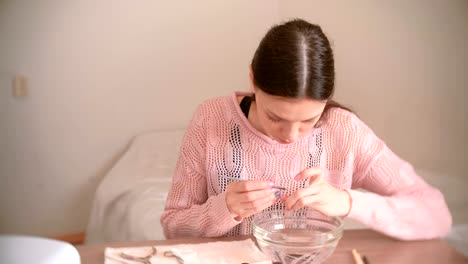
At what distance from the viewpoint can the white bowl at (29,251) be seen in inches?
13.4

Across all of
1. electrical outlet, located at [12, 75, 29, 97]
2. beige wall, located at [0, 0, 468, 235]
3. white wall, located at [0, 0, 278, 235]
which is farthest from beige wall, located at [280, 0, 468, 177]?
electrical outlet, located at [12, 75, 29, 97]

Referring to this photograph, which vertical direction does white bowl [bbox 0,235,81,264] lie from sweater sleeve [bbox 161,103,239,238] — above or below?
above

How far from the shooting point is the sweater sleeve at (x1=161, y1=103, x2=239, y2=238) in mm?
731

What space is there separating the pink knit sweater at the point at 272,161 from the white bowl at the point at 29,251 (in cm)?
37

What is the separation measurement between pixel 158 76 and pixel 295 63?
3.43 ft

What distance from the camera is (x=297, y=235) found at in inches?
25.2

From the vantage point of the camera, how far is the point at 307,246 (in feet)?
1.88

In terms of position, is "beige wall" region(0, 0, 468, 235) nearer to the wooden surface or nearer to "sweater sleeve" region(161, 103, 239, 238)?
the wooden surface

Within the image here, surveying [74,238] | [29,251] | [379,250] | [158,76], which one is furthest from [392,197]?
[158,76]

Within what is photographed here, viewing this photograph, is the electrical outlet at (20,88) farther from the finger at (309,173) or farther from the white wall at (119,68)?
the finger at (309,173)

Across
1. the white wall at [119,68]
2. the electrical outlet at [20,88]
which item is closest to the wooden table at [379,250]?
the electrical outlet at [20,88]

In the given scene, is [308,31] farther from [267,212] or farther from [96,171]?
[96,171]

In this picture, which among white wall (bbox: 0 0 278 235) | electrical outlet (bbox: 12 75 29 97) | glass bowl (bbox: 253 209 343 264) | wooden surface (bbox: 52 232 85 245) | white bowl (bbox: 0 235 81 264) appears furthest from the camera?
white wall (bbox: 0 0 278 235)

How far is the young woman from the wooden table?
0.6 inches
